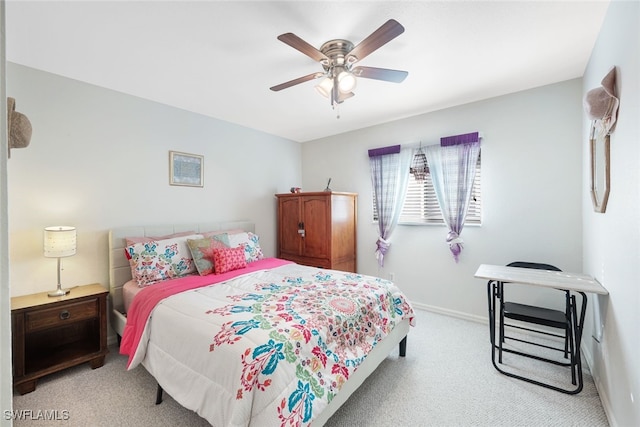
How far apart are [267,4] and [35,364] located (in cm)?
313

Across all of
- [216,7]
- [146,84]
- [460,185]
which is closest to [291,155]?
[146,84]

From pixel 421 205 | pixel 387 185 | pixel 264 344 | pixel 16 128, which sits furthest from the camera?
pixel 387 185

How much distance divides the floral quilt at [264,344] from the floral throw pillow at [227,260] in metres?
0.40

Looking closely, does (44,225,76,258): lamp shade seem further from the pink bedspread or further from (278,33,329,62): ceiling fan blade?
(278,33,329,62): ceiling fan blade

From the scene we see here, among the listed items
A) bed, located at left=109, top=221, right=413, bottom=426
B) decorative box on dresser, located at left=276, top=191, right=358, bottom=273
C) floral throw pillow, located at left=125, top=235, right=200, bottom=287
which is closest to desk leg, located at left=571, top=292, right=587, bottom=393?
bed, located at left=109, top=221, right=413, bottom=426

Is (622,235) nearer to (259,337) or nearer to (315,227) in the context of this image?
(259,337)

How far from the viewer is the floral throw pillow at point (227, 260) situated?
2711 mm

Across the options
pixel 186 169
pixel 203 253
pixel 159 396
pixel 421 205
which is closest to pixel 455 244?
pixel 421 205

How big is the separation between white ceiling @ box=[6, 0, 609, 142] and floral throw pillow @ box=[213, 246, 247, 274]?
1660 millimetres

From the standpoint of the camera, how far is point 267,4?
1.65 meters

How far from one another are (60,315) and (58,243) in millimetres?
573

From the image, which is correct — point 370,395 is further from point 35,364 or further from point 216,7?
point 216,7

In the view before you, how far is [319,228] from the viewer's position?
3.76 m

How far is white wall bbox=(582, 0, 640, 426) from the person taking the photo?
131 centimetres
